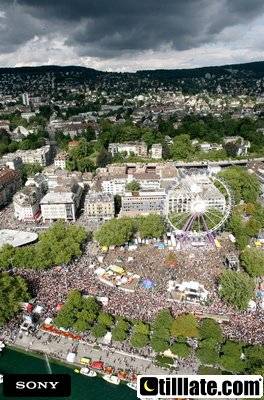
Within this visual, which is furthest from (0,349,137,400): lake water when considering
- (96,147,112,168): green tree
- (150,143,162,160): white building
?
(150,143,162,160): white building

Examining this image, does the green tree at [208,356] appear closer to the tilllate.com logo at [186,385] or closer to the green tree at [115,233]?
the tilllate.com logo at [186,385]

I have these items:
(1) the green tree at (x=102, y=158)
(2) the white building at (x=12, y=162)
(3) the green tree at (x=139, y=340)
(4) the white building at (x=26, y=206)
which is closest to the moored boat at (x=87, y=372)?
(3) the green tree at (x=139, y=340)

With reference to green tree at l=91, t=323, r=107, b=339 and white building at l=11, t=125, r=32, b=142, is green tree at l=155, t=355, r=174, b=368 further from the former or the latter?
white building at l=11, t=125, r=32, b=142

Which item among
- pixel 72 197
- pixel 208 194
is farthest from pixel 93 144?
pixel 208 194

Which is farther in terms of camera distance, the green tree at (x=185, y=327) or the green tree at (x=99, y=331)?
the green tree at (x=99, y=331)

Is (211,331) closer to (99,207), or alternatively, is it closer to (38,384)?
(38,384)

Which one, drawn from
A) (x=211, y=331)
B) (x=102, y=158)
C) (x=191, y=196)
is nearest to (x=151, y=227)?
(x=191, y=196)

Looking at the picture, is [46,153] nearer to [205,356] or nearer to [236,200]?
[236,200]
